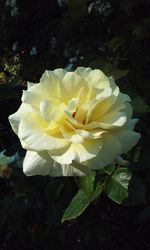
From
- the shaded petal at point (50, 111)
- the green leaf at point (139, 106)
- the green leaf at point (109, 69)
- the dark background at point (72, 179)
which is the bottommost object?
the dark background at point (72, 179)

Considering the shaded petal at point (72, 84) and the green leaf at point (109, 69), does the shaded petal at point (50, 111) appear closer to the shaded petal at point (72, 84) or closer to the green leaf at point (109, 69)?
the shaded petal at point (72, 84)

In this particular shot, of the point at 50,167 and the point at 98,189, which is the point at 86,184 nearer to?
the point at 98,189

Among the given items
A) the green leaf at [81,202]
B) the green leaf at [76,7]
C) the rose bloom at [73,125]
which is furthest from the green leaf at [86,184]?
the green leaf at [76,7]

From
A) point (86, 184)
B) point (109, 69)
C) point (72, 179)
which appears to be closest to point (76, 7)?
point (109, 69)

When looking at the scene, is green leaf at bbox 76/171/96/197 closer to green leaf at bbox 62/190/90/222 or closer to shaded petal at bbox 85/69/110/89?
green leaf at bbox 62/190/90/222

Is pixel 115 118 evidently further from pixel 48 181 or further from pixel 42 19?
pixel 42 19

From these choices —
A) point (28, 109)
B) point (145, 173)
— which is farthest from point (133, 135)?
point (145, 173)

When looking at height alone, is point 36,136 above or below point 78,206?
above
